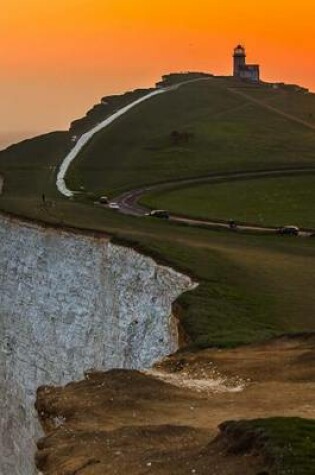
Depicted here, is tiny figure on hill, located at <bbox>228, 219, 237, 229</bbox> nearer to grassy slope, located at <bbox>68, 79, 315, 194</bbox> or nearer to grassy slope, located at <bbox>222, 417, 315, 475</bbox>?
grassy slope, located at <bbox>68, 79, 315, 194</bbox>

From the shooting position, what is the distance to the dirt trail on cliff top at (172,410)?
15562mm

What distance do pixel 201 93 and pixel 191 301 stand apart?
114m

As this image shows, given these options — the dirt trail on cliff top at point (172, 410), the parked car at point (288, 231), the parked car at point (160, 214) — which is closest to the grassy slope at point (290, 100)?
the parked car at point (160, 214)

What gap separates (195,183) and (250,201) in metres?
10.8

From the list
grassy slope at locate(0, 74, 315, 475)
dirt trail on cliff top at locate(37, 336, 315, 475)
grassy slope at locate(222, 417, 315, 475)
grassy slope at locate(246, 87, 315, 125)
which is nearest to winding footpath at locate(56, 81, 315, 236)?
grassy slope at locate(246, 87, 315, 125)

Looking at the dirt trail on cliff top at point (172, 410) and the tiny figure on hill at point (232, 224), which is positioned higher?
the tiny figure on hill at point (232, 224)

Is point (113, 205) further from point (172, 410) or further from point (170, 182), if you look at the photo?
point (172, 410)

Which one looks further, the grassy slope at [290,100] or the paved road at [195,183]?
the grassy slope at [290,100]

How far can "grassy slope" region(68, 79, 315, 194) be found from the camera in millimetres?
89875

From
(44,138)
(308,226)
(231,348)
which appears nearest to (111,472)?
(231,348)

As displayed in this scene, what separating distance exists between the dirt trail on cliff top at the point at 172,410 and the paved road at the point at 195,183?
3337 centimetres

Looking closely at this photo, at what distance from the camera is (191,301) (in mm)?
33031

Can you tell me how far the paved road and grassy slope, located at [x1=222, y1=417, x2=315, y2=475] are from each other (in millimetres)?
41292

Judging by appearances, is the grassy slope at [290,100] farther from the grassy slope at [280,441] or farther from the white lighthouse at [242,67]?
the grassy slope at [280,441]
